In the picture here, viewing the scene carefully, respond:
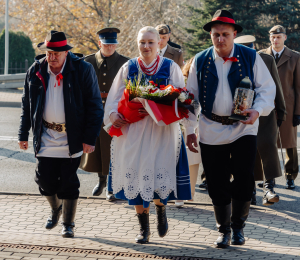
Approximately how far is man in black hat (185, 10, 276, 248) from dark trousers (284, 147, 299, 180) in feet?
9.82

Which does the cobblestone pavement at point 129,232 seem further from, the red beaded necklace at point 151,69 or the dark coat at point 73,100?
the red beaded necklace at point 151,69

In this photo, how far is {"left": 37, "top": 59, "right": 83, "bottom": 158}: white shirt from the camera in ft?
16.0

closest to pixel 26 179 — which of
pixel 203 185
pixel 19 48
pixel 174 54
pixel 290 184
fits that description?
pixel 203 185

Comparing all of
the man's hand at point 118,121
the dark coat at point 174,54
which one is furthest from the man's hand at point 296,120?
the man's hand at point 118,121

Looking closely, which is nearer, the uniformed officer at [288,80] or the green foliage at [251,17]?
the uniformed officer at [288,80]

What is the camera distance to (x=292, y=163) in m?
7.50

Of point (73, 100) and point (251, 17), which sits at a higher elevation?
point (251, 17)

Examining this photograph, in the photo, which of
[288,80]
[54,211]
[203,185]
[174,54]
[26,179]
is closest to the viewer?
[54,211]

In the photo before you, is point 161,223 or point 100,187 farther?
point 100,187

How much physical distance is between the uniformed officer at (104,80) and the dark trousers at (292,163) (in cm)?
272

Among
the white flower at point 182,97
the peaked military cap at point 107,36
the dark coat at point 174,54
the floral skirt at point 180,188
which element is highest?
the peaked military cap at point 107,36

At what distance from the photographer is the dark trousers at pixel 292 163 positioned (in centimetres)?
750

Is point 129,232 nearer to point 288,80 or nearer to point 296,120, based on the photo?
point 296,120

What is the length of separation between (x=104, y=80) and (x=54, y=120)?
Result: 2.03 meters
